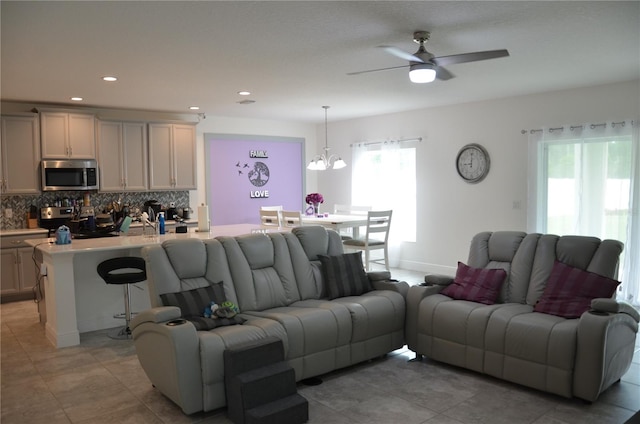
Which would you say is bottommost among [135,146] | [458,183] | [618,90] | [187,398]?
[187,398]

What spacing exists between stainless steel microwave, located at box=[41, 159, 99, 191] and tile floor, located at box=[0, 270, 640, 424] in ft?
9.17

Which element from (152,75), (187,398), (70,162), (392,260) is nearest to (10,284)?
(70,162)

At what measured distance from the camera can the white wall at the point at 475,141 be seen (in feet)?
19.8

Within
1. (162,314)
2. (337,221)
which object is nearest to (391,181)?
(337,221)

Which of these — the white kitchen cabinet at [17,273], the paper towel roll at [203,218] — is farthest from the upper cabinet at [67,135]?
the paper towel roll at [203,218]

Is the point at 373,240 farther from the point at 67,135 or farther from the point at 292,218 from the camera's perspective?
the point at 67,135

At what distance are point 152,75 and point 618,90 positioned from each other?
5112 mm

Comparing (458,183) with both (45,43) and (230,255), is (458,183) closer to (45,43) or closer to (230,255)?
(230,255)

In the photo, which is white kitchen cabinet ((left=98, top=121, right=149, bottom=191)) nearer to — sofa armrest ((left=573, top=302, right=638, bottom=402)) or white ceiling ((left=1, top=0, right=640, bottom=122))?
white ceiling ((left=1, top=0, right=640, bottom=122))

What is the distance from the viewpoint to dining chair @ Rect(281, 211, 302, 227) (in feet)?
23.3

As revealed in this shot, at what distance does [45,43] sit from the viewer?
12.6ft

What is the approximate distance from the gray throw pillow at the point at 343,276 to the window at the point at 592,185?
3.20 meters

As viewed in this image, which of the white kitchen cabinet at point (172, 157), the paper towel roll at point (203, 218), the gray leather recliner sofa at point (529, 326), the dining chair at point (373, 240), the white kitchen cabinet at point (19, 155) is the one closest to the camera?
the gray leather recliner sofa at point (529, 326)

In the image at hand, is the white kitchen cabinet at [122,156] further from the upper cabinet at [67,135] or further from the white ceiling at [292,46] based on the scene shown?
the white ceiling at [292,46]
